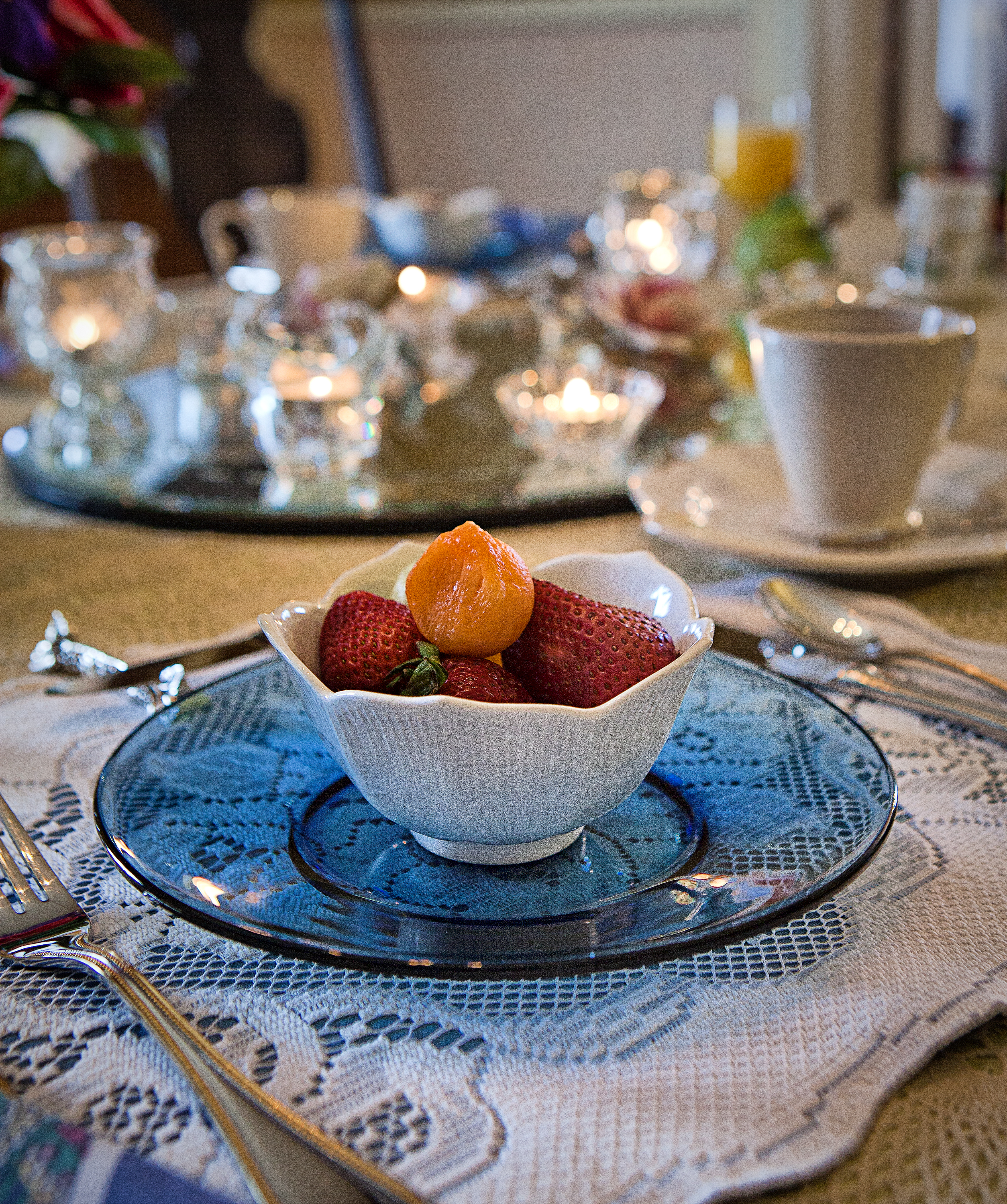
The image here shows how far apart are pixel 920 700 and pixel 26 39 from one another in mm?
707

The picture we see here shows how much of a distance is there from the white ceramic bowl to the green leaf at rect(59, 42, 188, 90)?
62cm

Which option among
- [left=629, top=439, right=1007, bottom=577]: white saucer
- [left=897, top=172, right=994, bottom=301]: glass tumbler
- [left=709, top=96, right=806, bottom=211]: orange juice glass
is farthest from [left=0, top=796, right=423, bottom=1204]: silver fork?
[left=709, top=96, right=806, bottom=211]: orange juice glass

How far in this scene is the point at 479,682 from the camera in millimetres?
370

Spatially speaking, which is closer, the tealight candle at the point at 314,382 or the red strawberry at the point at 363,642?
the red strawberry at the point at 363,642

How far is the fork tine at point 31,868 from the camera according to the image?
38cm

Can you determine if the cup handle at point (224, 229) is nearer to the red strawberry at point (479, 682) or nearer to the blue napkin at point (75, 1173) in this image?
the red strawberry at point (479, 682)

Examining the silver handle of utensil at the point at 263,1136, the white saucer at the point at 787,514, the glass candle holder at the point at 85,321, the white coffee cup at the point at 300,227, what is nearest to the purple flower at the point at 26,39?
the glass candle holder at the point at 85,321

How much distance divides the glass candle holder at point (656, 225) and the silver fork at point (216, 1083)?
122cm

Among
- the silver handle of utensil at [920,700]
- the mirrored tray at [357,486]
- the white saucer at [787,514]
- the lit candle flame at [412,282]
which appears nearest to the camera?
the silver handle of utensil at [920,700]

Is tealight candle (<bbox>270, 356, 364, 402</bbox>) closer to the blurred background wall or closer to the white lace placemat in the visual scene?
the white lace placemat

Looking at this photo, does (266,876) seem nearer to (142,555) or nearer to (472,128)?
(142,555)

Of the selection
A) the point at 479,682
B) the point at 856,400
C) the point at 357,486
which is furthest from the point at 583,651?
the point at 357,486

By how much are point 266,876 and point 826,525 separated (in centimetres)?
43

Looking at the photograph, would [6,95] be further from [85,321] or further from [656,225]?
[656,225]
